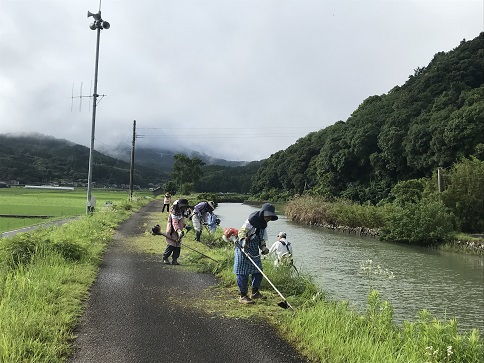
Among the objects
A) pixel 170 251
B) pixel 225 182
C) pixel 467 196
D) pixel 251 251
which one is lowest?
pixel 170 251

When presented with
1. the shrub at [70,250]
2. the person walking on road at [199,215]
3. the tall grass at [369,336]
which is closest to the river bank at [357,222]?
the person walking on road at [199,215]

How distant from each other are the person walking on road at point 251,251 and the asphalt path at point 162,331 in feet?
1.40

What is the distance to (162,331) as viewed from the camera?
5238mm

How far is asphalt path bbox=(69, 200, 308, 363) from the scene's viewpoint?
4.53 metres

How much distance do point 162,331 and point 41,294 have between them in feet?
6.62

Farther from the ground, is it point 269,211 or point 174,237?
point 269,211

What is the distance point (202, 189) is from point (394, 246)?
106569mm

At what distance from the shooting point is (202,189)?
130250 millimetres

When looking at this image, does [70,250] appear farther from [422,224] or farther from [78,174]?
[78,174]

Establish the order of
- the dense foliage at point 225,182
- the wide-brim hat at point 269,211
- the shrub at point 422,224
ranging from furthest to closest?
the dense foliage at point 225,182, the shrub at point 422,224, the wide-brim hat at point 269,211

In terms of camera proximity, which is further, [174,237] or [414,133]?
[414,133]

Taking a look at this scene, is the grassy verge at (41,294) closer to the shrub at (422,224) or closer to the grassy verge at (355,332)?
the grassy verge at (355,332)

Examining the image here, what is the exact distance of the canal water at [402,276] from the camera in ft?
37.6

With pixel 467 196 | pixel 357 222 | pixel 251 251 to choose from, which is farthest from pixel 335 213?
pixel 251 251
